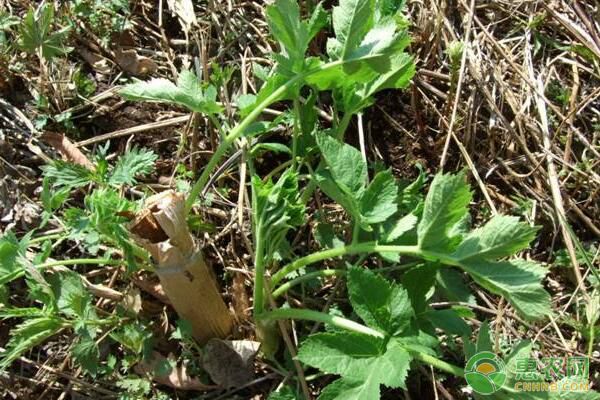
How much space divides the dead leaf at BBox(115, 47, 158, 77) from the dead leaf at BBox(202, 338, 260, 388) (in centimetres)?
114

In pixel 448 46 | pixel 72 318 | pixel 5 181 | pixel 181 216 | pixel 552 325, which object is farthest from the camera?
pixel 448 46

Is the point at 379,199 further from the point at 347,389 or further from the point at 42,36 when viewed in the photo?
the point at 42,36

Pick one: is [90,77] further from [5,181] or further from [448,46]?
[448,46]

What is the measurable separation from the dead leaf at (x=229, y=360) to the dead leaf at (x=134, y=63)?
1144 mm

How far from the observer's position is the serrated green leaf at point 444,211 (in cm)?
157

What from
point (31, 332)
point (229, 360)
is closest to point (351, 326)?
point (229, 360)

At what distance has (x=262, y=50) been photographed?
2.52 metres

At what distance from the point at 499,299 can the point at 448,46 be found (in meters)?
0.98

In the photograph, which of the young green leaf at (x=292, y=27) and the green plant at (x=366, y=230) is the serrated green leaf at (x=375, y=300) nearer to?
the green plant at (x=366, y=230)

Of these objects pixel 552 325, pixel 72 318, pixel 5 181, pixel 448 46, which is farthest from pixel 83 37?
pixel 552 325

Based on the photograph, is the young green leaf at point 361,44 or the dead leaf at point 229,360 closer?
the young green leaf at point 361,44

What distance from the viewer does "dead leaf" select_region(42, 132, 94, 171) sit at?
2326 millimetres

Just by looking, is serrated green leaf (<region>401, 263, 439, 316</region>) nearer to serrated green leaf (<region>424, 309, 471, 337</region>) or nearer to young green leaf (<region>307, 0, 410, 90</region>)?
serrated green leaf (<region>424, 309, 471, 337</region>)

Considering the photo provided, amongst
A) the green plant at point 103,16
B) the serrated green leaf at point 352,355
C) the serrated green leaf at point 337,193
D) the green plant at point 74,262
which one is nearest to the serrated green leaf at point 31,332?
the green plant at point 74,262
